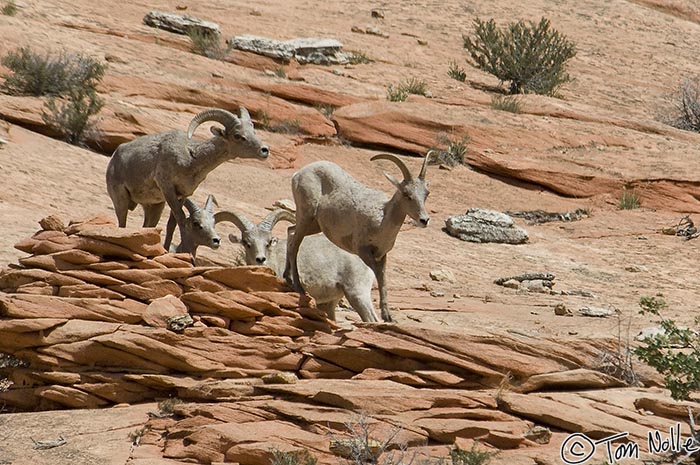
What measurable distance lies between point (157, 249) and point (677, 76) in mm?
25482

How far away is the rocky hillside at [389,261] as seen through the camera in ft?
29.5

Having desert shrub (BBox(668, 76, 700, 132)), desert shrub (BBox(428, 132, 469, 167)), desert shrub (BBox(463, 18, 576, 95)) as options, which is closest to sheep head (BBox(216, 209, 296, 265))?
desert shrub (BBox(428, 132, 469, 167))

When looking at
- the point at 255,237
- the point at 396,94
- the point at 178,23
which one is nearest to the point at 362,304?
the point at 255,237

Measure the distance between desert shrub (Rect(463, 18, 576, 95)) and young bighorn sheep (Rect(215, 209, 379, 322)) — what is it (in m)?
17.1

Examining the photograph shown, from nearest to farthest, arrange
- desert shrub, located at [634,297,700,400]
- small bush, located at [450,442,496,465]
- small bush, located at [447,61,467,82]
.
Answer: small bush, located at [450,442,496,465] < desert shrub, located at [634,297,700,400] < small bush, located at [447,61,467,82]

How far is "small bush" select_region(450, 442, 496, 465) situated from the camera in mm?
7922

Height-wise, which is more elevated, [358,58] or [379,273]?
[379,273]

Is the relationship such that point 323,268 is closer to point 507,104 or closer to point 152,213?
point 152,213

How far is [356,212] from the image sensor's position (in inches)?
440

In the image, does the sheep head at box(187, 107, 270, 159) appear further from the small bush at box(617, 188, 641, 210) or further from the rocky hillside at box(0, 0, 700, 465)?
the small bush at box(617, 188, 641, 210)

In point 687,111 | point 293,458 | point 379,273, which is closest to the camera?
point 293,458

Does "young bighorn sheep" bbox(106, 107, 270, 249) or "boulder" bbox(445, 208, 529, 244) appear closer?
"young bighorn sheep" bbox(106, 107, 270, 249)

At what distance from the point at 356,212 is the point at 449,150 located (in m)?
12.1

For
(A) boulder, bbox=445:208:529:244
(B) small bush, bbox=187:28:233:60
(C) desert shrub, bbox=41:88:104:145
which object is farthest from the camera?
(B) small bush, bbox=187:28:233:60
